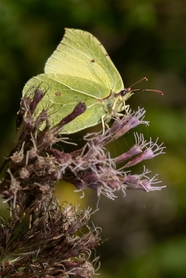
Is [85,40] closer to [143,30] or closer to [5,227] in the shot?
[5,227]

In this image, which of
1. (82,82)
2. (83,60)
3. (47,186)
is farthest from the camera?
(83,60)

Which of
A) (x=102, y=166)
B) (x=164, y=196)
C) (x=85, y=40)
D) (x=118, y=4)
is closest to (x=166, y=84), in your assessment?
(x=164, y=196)

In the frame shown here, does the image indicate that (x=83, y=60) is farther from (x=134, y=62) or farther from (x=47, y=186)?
(x=134, y=62)

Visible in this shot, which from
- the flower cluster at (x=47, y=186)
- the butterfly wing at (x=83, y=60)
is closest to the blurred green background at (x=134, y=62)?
the butterfly wing at (x=83, y=60)

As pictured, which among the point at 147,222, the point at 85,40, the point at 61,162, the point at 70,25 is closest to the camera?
the point at 61,162

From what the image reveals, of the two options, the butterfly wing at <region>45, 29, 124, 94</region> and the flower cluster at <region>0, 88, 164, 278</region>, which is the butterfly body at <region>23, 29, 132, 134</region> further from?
the flower cluster at <region>0, 88, 164, 278</region>

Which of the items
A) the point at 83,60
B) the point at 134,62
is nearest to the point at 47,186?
the point at 83,60
